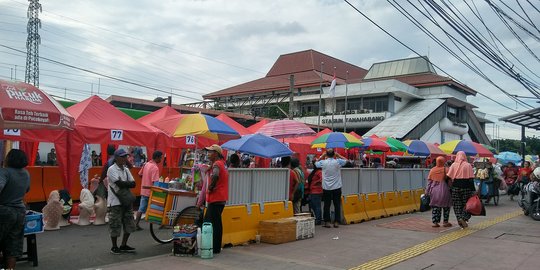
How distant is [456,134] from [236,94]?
32.1 m

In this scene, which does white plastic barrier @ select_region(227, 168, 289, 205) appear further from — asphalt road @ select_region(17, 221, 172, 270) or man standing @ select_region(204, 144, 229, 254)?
asphalt road @ select_region(17, 221, 172, 270)

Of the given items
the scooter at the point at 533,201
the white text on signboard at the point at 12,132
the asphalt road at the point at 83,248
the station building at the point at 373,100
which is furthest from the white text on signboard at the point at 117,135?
the station building at the point at 373,100

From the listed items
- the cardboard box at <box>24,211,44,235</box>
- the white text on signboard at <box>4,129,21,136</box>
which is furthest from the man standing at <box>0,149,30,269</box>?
the white text on signboard at <box>4,129,21,136</box>

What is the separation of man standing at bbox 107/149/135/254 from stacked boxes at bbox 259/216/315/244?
2.66 meters

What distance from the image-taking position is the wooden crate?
9.31 m

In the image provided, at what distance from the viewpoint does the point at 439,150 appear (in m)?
23.2

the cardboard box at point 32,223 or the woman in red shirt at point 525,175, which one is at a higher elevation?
the woman in red shirt at point 525,175

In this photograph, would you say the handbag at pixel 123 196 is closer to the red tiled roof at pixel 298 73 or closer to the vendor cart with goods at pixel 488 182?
the vendor cart with goods at pixel 488 182

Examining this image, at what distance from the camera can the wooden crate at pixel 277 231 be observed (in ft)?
30.6

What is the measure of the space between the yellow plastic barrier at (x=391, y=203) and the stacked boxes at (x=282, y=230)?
5.53 m

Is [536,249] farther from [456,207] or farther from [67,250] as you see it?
[67,250]

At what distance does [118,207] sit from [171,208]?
1078mm

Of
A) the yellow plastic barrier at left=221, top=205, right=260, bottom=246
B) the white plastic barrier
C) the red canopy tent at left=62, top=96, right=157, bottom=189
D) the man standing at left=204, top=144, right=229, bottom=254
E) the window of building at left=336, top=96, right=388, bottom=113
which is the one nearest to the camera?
the man standing at left=204, top=144, right=229, bottom=254

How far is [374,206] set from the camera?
1407cm
